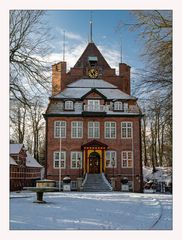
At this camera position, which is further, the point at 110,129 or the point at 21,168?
the point at 110,129

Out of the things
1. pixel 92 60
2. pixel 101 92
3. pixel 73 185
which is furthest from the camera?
pixel 92 60

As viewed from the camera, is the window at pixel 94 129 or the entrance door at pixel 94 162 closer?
the entrance door at pixel 94 162

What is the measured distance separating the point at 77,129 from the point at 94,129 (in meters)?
1.09

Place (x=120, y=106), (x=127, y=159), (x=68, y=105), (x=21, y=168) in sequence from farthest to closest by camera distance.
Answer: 1. (x=120, y=106)
2. (x=68, y=105)
3. (x=127, y=159)
4. (x=21, y=168)

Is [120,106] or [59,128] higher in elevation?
[120,106]

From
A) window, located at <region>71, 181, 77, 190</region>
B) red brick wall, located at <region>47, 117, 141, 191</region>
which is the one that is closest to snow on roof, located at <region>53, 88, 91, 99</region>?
red brick wall, located at <region>47, 117, 141, 191</region>

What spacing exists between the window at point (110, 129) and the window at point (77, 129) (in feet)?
5.25

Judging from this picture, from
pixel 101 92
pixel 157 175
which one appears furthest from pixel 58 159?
pixel 157 175

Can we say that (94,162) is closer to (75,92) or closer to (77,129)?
(77,129)

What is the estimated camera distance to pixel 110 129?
24281mm

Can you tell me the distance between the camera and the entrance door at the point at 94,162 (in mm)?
23641

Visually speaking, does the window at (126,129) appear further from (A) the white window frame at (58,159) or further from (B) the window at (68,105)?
(A) the white window frame at (58,159)

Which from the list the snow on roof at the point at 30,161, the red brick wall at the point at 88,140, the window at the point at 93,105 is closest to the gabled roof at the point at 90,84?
the window at the point at 93,105

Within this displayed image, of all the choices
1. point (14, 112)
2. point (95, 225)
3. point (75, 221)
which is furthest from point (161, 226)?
point (14, 112)
